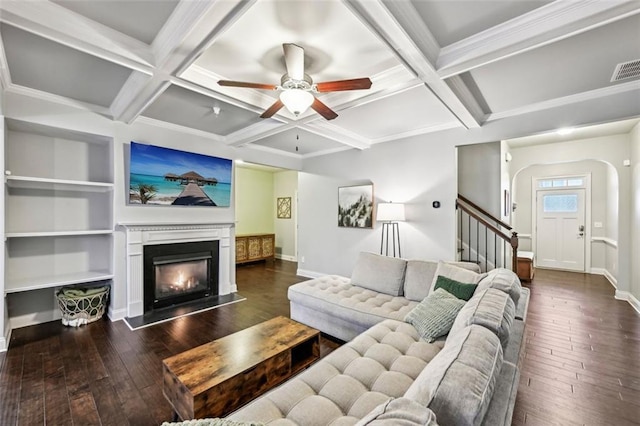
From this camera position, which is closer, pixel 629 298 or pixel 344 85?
pixel 344 85

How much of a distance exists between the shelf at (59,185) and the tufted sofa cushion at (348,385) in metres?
3.56

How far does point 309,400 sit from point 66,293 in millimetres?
3773

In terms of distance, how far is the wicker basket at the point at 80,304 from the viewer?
337 centimetres

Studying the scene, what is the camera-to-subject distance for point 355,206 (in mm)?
5156

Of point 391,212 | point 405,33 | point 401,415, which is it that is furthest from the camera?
point 391,212

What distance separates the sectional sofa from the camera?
0.97 m

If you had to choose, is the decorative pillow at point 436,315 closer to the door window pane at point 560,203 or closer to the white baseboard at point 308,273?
the white baseboard at point 308,273

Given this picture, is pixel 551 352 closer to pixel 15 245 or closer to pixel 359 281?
pixel 359 281

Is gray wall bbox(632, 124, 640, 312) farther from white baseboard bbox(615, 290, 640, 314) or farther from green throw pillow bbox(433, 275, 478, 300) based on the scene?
green throw pillow bbox(433, 275, 478, 300)

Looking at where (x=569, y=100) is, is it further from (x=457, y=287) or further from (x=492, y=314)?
(x=492, y=314)

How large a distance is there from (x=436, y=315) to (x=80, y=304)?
4.18 metres

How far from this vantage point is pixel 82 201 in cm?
375

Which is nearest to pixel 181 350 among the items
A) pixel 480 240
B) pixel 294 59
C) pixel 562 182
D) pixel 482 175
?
pixel 294 59

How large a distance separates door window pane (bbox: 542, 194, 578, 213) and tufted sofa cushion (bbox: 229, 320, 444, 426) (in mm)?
6870
